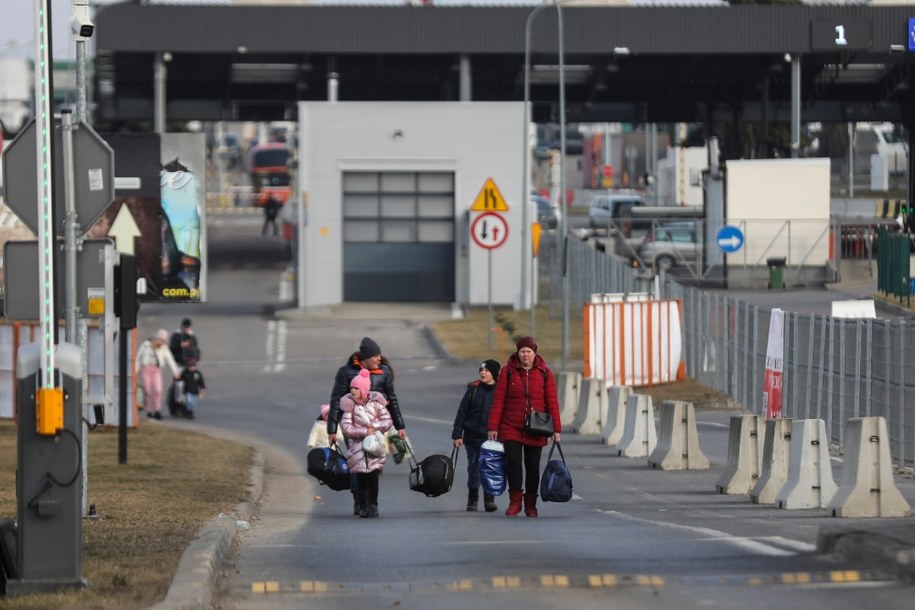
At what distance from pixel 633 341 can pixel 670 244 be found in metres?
21.5

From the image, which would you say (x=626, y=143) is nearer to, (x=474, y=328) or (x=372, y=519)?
(x=474, y=328)

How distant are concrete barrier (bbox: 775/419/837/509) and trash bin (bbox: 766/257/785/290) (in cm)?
3284

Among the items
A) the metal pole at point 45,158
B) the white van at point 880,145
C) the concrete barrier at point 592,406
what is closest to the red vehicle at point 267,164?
the white van at point 880,145

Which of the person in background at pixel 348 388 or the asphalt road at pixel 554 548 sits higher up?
the person in background at pixel 348 388

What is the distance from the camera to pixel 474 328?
45.2 meters

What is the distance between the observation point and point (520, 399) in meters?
15.0

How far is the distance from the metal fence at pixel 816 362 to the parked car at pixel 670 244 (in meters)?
18.2

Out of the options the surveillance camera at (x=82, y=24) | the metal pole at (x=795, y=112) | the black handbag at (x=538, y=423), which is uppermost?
the metal pole at (x=795, y=112)

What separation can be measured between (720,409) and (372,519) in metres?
13.8

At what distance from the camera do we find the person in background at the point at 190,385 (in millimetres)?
29703

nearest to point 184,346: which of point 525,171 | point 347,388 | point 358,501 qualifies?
point 347,388

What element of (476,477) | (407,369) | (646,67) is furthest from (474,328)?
(476,477)

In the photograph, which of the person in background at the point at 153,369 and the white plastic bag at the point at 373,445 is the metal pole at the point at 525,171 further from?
the white plastic bag at the point at 373,445

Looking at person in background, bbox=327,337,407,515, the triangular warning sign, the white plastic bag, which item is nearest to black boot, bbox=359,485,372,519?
person in background, bbox=327,337,407,515
